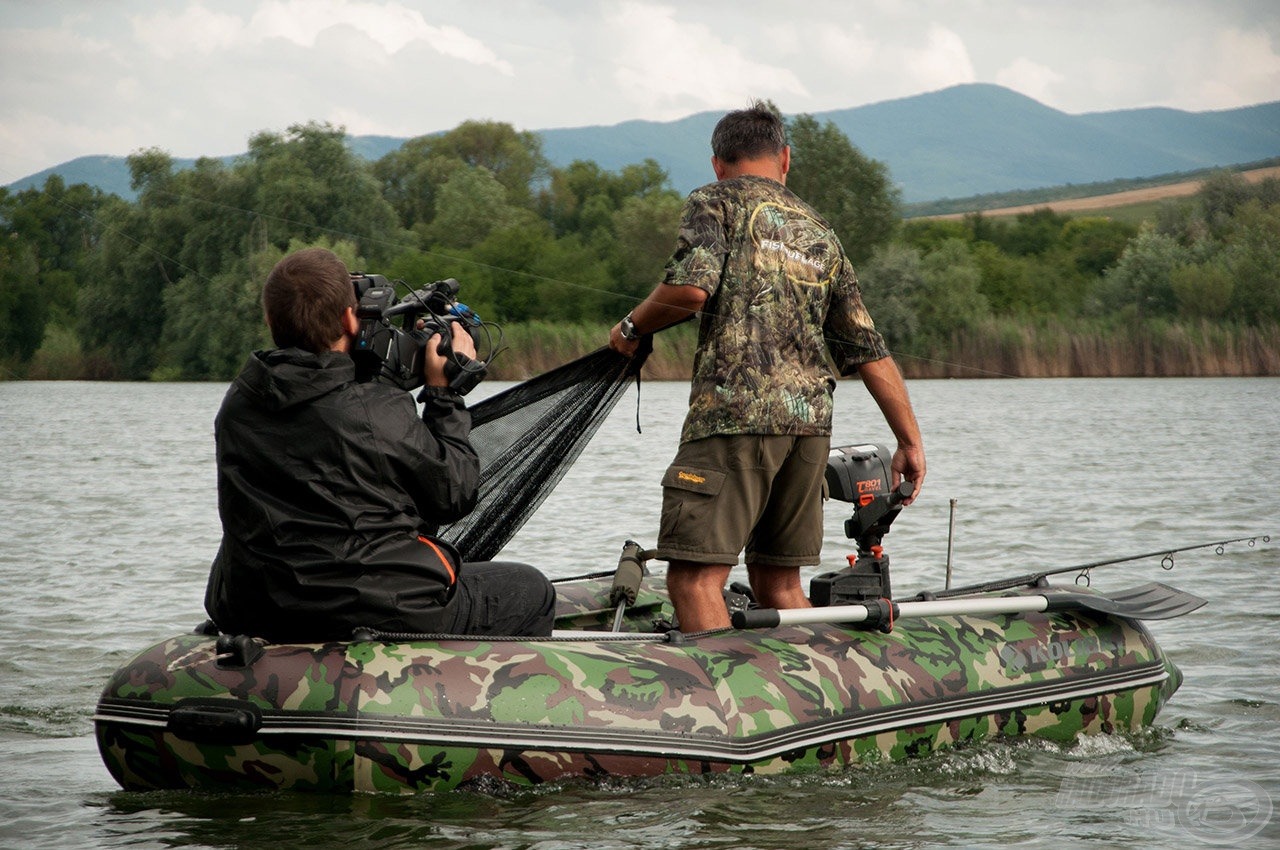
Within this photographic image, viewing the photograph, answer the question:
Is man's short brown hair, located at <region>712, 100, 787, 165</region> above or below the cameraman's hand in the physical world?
above

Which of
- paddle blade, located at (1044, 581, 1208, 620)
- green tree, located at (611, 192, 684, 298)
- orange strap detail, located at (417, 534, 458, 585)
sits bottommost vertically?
paddle blade, located at (1044, 581, 1208, 620)

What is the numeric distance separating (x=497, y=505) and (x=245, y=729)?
1581 millimetres

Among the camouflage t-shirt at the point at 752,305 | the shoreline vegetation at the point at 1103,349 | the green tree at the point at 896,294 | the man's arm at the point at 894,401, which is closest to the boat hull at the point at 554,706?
the man's arm at the point at 894,401

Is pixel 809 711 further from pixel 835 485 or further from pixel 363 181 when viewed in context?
pixel 363 181

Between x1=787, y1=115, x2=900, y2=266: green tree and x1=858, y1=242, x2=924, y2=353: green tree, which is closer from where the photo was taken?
x1=858, y1=242, x2=924, y2=353: green tree

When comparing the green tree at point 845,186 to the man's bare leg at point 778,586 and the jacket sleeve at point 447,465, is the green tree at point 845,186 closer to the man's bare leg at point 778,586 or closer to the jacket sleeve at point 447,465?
the man's bare leg at point 778,586

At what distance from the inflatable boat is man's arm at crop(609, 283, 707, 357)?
97 centimetres

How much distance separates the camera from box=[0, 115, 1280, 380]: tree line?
20406mm

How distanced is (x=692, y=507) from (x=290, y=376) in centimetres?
144

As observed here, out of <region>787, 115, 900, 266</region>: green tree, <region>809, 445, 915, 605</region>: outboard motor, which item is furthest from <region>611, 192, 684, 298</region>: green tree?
<region>809, 445, 915, 605</region>: outboard motor

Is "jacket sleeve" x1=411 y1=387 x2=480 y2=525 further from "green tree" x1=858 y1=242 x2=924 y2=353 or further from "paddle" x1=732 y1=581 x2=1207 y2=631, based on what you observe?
"green tree" x1=858 y1=242 x2=924 y2=353

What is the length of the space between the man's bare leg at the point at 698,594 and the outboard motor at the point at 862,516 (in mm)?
532

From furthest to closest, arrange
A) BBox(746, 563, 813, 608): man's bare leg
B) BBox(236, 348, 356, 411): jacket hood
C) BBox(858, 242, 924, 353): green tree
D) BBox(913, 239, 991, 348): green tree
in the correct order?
BBox(858, 242, 924, 353): green tree
BBox(913, 239, 991, 348): green tree
BBox(746, 563, 813, 608): man's bare leg
BBox(236, 348, 356, 411): jacket hood

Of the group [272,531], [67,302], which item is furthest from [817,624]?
[67,302]
